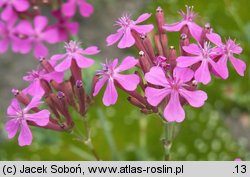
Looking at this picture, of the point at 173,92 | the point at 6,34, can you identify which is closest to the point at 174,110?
the point at 173,92

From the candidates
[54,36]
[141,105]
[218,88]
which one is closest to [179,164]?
[141,105]

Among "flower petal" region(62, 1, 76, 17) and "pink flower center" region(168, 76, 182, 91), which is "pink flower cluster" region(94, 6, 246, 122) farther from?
"flower petal" region(62, 1, 76, 17)

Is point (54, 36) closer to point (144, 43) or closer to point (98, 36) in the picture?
point (144, 43)

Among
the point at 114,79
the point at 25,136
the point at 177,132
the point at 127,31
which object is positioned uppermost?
the point at 177,132

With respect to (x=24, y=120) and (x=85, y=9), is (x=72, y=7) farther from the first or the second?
(x=24, y=120)

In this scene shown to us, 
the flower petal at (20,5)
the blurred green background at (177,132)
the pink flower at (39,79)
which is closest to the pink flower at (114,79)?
the pink flower at (39,79)

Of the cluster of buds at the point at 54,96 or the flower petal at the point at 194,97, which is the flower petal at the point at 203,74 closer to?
the flower petal at the point at 194,97
